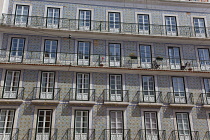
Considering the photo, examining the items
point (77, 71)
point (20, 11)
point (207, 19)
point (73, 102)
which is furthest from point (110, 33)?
point (207, 19)

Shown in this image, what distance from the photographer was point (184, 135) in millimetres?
15836

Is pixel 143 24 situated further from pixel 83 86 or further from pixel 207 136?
pixel 207 136

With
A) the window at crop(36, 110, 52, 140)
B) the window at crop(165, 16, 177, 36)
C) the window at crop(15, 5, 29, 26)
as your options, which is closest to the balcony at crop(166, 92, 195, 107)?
the window at crop(165, 16, 177, 36)

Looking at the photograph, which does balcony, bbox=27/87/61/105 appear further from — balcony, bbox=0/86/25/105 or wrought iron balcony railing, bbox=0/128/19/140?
wrought iron balcony railing, bbox=0/128/19/140

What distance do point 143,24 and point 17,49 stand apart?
965cm

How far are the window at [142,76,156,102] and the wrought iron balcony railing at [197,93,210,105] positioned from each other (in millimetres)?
3400

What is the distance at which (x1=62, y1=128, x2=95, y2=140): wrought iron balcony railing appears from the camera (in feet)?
49.1

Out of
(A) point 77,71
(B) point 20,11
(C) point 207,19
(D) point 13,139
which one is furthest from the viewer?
(C) point 207,19

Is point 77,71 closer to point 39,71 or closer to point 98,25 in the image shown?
point 39,71

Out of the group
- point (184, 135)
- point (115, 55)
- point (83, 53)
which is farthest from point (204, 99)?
point (83, 53)

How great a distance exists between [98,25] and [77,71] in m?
4.09

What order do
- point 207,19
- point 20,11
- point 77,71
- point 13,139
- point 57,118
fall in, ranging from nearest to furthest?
point 13,139 → point 57,118 → point 77,71 → point 20,11 → point 207,19

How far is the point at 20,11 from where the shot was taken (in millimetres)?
17844

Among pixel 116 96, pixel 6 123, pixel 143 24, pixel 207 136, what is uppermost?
pixel 143 24
